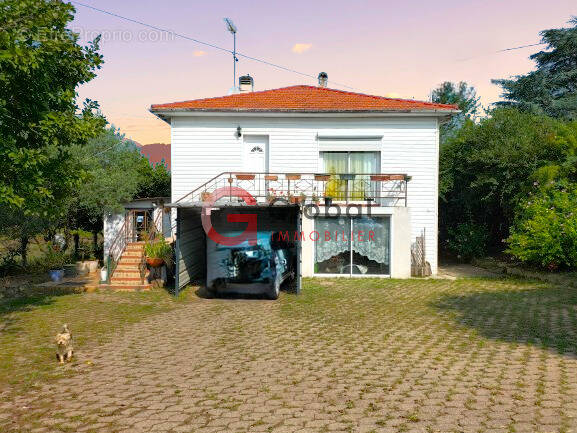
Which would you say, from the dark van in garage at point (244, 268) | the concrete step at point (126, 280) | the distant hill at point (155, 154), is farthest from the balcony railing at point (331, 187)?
the distant hill at point (155, 154)

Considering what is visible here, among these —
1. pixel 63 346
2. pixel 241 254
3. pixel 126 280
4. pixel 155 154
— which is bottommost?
pixel 63 346

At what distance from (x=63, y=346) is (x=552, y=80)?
105 ft

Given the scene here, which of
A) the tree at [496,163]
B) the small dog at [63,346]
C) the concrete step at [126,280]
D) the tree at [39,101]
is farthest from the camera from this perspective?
the tree at [496,163]

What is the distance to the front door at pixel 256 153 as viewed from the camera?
53.1ft

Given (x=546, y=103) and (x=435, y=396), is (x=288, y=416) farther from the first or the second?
(x=546, y=103)

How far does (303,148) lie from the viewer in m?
16.0

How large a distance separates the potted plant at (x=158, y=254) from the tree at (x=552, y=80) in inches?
950

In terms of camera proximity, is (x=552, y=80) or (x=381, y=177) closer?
(x=381, y=177)

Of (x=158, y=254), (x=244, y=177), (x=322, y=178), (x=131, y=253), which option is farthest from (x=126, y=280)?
(x=322, y=178)

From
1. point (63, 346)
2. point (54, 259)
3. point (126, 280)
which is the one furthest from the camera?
point (54, 259)

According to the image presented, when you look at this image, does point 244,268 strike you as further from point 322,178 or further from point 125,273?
point 322,178

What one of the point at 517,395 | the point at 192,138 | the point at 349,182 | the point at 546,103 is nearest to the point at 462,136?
the point at 349,182

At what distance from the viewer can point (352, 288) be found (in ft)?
44.2

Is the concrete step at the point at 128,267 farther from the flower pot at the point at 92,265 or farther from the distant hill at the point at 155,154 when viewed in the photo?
the distant hill at the point at 155,154
